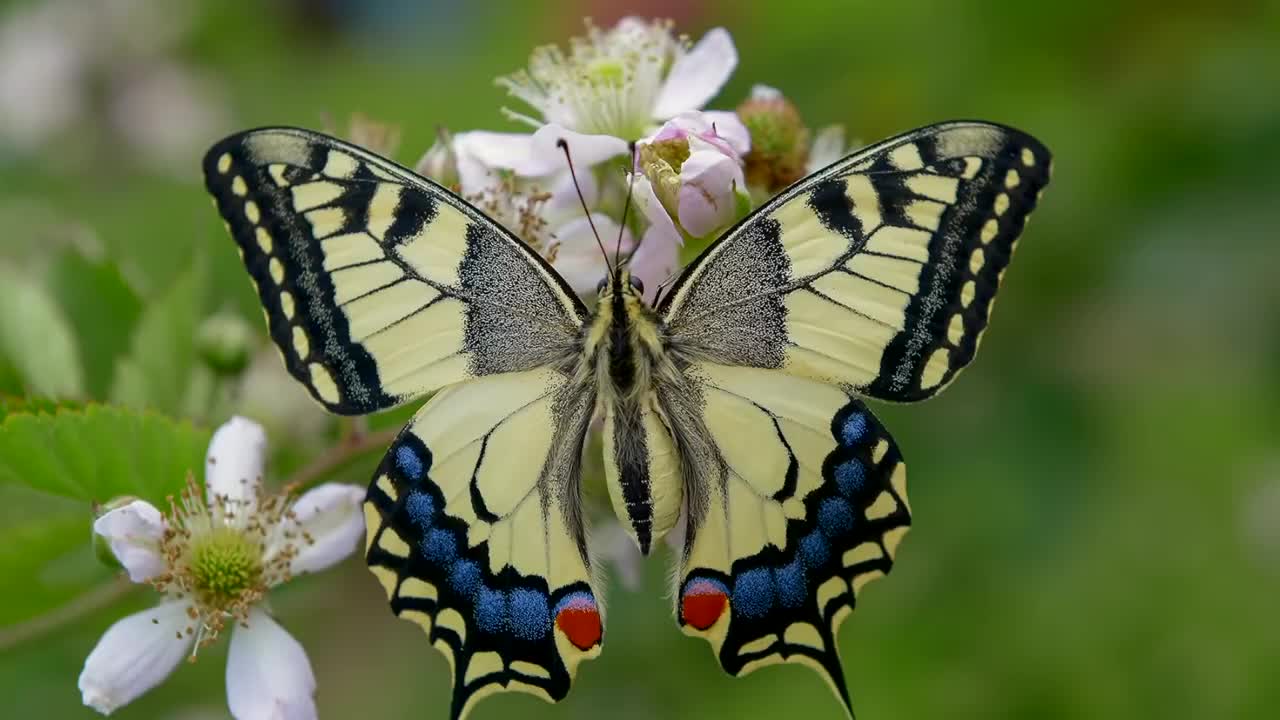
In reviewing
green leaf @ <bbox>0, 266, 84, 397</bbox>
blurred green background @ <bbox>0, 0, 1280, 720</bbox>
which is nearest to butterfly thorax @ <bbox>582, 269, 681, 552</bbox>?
green leaf @ <bbox>0, 266, 84, 397</bbox>

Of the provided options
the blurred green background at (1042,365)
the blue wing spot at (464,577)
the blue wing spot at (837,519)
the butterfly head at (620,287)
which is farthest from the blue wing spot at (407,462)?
the blurred green background at (1042,365)

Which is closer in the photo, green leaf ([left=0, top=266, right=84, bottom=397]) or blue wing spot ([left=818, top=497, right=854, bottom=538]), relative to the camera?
blue wing spot ([left=818, top=497, right=854, bottom=538])

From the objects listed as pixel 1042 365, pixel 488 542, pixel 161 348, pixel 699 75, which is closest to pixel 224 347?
pixel 161 348

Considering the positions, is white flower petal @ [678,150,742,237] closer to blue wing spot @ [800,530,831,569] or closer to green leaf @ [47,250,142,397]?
blue wing spot @ [800,530,831,569]

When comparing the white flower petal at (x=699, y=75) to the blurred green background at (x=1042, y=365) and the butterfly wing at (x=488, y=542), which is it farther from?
the blurred green background at (x=1042, y=365)

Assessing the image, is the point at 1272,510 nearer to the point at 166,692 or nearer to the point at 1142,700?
the point at 1142,700

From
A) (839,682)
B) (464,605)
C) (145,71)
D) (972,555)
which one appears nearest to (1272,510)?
(972,555)

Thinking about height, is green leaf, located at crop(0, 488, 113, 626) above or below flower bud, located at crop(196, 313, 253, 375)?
below

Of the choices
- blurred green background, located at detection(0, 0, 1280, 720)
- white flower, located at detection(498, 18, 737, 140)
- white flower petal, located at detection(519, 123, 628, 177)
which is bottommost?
blurred green background, located at detection(0, 0, 1280, 720)
